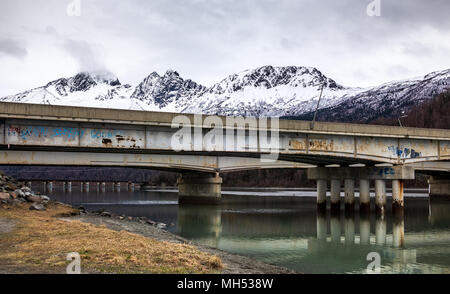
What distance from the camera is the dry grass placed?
1383cm

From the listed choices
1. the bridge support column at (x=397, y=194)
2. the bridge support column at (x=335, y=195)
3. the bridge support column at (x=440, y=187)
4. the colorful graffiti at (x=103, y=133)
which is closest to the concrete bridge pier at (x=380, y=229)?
the bridge support column at (x=397, y=194)

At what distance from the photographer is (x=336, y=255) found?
25.1 m

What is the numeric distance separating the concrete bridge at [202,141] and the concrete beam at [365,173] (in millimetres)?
90

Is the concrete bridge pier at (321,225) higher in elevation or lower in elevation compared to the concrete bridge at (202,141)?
lower

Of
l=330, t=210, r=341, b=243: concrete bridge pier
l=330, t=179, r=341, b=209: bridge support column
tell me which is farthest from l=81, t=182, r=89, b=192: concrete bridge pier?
l=330, t=210, r=341, b=243: concrete bridge pier

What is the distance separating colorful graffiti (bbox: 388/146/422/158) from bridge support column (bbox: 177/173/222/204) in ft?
81.3

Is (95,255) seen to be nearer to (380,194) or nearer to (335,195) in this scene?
(380,194)

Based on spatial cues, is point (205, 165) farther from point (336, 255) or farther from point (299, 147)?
point (336, 255)

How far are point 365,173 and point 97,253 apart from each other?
3735cm

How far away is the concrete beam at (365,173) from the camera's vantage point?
45125 millimetres

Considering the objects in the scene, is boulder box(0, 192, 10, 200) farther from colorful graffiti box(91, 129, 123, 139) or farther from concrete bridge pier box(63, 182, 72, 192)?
concrete bridge pier box(63, 182, 72, 192)

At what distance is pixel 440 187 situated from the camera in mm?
80438

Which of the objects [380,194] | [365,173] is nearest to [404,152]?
[365,173]

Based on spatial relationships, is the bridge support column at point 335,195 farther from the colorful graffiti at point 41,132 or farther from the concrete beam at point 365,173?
the colorful graffiti at point 41,132
